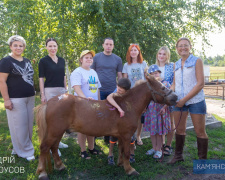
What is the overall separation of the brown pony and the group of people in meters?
0.20

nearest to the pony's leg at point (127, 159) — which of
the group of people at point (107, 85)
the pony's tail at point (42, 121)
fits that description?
the group of people at point (107, 85)

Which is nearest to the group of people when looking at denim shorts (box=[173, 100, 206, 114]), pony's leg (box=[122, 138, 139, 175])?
denim shorts (box=[173, 100, 206, 114])

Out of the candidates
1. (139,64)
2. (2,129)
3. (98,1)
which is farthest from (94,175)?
(98,1)

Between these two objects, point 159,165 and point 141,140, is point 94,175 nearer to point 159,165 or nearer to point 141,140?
point 159,165

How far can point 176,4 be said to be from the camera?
7223 mm

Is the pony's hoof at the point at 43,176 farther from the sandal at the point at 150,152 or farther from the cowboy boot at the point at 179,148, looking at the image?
the cowboy boot at the point at 179,148

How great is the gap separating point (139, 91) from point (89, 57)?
132 cm

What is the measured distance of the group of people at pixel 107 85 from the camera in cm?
366

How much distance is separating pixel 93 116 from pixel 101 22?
497 centimetres

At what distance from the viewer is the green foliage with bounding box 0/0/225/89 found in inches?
270

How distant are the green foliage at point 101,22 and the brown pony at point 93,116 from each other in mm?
3614

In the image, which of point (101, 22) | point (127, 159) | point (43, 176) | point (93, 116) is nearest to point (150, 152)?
point (127, 159)

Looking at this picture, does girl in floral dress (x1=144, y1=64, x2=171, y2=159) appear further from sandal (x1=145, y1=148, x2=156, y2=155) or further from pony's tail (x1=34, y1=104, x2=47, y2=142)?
pony's tail (x1=34, y1=104, x2=47, y2=142)

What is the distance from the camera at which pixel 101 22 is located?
7246 mm
